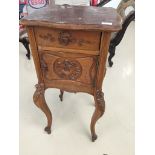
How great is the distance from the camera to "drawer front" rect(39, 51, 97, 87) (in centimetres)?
98

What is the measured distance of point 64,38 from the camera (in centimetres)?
90

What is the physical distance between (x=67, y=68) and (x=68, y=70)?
0.05 ft

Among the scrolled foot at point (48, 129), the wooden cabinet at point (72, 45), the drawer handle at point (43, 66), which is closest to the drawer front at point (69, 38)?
the wooden cabinet at point (72, 45)

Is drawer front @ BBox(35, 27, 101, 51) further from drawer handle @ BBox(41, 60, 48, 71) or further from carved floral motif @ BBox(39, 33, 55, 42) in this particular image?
drawer handle @ BBox(41, 60, 48, 71)

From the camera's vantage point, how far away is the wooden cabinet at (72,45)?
867 mm

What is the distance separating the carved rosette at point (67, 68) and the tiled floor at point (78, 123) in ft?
1.66

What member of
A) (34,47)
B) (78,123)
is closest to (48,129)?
(78,123)

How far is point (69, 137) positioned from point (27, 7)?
1.68 metres

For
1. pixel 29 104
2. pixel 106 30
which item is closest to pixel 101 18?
pixel 106 30

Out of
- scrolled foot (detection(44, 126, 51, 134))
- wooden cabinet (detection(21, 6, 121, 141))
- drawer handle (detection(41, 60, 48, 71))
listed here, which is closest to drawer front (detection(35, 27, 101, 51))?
wooden cabinet (detection(21, 6, 121, 141))

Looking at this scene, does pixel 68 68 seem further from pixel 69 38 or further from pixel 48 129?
pixel 48 129

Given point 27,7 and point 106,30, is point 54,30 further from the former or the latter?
point 27,7

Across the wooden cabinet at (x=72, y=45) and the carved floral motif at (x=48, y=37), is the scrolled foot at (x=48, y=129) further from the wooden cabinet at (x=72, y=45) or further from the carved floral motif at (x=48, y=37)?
the carved floral motif at (x=48, y=37)

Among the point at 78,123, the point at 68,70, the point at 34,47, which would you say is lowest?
the point at 78,123
